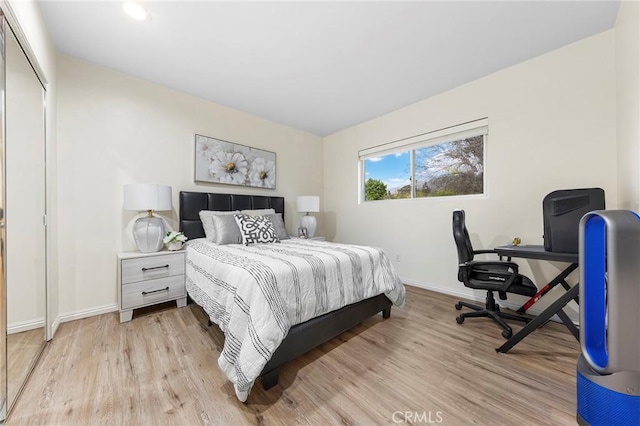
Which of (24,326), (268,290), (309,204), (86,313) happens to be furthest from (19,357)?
(309,204)

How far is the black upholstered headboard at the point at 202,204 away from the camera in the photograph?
291 cm

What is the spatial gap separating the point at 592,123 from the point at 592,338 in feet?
7.19

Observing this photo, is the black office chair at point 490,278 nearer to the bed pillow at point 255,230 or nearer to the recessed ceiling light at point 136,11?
the bed pillow at point 255,230

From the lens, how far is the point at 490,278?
6.75ft

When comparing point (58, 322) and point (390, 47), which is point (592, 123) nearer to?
point (390, 47)

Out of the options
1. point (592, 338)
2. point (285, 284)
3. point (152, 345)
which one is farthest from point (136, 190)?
point (592, 338)

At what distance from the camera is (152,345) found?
1848mm

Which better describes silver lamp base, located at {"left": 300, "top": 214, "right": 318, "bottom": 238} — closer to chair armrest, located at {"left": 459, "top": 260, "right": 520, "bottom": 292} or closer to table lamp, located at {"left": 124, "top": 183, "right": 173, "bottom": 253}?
table lamp, located at {"left": 124, "top": 183, "right": 173, "bottom": 253}

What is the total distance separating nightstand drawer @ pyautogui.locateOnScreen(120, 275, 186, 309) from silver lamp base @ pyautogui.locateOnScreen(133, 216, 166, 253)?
35 cm

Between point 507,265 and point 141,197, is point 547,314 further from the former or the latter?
point 141,197

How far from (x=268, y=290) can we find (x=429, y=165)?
2.81 metres

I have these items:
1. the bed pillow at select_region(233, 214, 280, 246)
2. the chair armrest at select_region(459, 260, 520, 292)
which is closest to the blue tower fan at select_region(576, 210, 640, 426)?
the chair armrest at select_region(459, 260, 520, 292)

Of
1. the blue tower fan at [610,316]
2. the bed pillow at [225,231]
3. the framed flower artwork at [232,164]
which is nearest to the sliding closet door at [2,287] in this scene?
the bed pillow at [225,231]

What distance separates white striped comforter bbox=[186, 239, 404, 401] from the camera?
4.27 ft
